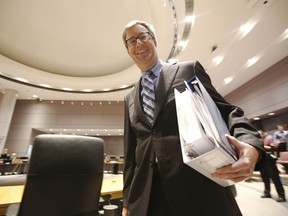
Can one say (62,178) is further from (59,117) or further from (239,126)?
(59,117)

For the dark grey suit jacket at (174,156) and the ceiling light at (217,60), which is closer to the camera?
the dark grey suit jacket at (174,156)

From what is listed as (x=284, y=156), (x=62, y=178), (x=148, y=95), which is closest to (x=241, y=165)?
(x=148, y=95)

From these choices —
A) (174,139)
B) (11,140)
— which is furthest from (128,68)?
(11,140)

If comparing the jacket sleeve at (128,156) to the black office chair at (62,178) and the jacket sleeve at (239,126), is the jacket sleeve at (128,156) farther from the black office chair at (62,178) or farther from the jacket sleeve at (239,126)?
the jacket sleeve at (239,126)

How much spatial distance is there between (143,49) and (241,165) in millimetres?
773

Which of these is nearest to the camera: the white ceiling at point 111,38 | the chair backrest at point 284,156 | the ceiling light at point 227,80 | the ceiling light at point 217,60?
the white ceiling at point 111,38

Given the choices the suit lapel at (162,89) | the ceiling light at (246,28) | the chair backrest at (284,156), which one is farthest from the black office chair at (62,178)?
the chair backrest at (284,156)

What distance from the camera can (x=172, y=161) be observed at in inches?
27.1

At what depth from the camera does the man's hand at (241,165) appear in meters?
0.42

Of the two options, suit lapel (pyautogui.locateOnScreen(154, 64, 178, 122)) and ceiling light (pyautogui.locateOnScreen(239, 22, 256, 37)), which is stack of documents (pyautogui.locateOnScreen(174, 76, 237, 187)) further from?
ceiling light (pyautogui.locateOnScreen(239, 22, 256, 37))

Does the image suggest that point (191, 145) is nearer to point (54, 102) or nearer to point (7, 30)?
point (7, 30)

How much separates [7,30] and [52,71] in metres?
2.07

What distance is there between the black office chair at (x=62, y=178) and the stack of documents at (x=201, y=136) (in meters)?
0.91

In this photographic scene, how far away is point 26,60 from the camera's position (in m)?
6.54
